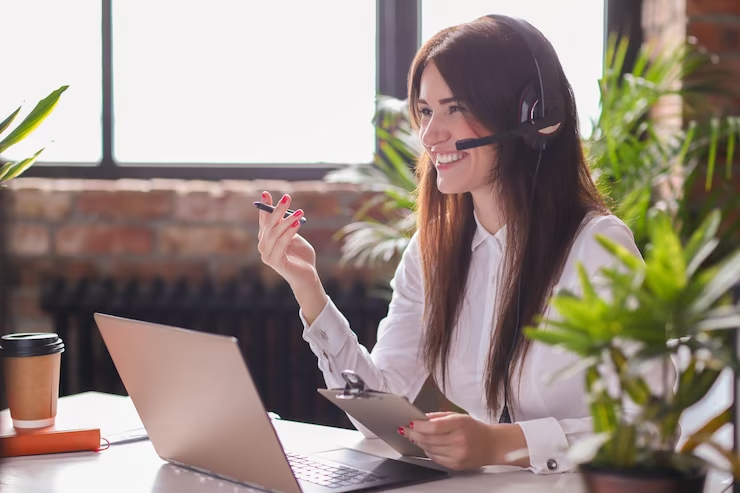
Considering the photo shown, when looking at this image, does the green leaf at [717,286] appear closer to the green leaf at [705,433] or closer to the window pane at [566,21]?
the green leaf at [705,433]

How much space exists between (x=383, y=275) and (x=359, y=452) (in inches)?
52.3

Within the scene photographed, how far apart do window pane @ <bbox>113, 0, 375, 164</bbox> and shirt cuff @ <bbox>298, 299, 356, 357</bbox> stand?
129 centimetres

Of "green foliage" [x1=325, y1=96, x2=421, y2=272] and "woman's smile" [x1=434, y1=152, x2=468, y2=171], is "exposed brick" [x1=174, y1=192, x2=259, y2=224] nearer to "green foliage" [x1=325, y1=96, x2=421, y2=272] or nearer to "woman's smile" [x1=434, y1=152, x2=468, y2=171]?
"green foliage" [x1=325, y1=96, x2=421, y2=272]

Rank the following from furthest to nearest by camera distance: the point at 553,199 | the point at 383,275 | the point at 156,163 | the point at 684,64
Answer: the point at 156,163
the point at 383,275
the point at 684,64
the point at 553,199

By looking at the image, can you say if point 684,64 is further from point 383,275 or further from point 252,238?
point 252,238

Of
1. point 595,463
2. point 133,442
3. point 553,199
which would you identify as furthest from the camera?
point 553,199

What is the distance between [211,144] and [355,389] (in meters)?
1.71

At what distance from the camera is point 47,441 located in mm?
1104

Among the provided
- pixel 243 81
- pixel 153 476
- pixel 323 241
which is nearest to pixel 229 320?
pixel 323 241

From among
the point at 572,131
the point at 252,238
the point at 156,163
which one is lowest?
the point at 252,238

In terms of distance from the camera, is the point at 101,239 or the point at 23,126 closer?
the point at 23,126

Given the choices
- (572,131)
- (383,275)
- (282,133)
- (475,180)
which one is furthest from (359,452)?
(282,133)

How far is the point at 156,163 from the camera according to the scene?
8.48 feet

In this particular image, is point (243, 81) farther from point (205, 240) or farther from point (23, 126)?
point (23, 126)
